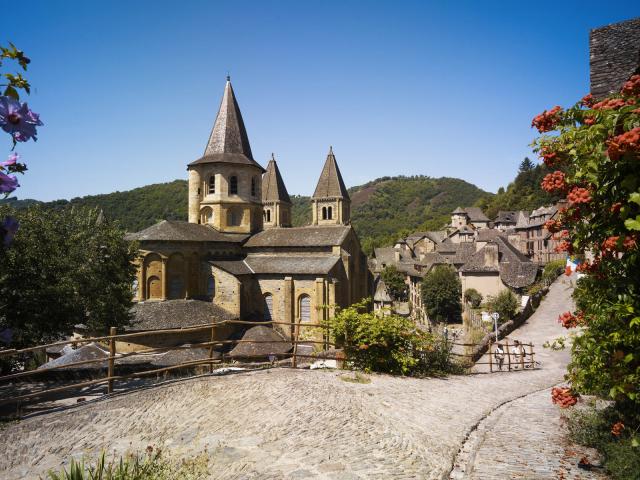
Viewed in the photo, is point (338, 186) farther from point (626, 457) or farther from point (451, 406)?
point (626, 457)

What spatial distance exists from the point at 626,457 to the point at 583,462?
0.70 m

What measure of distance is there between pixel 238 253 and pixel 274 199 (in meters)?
12.3

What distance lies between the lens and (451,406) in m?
8.45

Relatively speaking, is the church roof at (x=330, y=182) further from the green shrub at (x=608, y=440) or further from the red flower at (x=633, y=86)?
the red flower at (x=633, y=86)

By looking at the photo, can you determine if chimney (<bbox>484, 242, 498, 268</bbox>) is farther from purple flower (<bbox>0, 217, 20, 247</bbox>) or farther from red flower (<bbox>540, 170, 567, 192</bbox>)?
purple flower (<bbox>0, 217, 20, 247</bbox>)

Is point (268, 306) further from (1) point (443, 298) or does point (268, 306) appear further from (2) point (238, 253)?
(1) point (443, 298)

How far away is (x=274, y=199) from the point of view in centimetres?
4300

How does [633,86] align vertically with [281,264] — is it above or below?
above

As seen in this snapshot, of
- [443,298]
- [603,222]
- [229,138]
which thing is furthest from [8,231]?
[443,298]

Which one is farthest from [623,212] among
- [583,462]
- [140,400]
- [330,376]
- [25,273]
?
[25,273]

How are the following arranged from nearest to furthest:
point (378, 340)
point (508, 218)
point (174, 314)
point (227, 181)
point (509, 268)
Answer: point (378, 340) < point (174, 314) < point (227, 181) < point (509, 268) < point (508, 218)

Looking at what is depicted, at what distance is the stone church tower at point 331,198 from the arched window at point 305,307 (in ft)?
49.4

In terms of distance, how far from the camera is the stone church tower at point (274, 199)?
4288 cm

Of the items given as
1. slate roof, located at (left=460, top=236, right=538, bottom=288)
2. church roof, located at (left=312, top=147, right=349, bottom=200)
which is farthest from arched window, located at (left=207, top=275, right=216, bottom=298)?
slate roof, located at (left=460, top=236, right=538, bottom=288)
